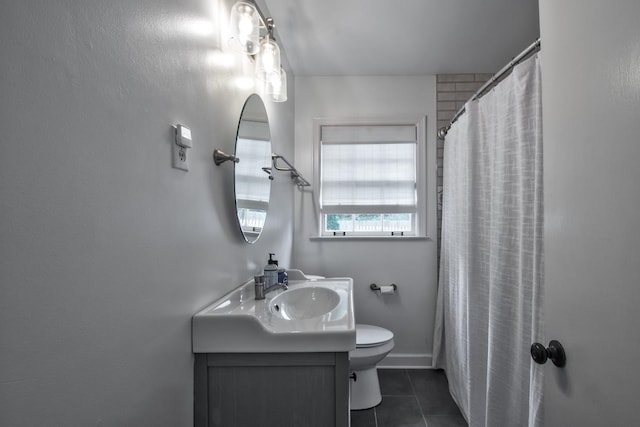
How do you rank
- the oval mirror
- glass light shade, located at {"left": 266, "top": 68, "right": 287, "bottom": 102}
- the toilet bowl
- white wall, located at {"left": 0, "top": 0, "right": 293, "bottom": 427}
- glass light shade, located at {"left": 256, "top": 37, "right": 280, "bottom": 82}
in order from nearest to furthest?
1. white wall, located at {"left": 0, "top": 0, "right": 293, "bottom": 427}
2. the oval mirror
3. glass light shade, located at {"left": 256, "top": 37, "right": 280, "bottom": 82}
4. glass light shade, located at {"left": 266, "top": 68, "right": 287, "bottom": 102}
5. the toilet bowl

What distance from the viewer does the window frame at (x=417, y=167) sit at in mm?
2746

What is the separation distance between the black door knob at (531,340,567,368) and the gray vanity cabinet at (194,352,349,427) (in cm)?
53

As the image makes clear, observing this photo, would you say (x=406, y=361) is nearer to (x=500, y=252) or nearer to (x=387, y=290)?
(x=387, y=290)

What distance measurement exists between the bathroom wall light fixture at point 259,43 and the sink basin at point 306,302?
39.7 inches

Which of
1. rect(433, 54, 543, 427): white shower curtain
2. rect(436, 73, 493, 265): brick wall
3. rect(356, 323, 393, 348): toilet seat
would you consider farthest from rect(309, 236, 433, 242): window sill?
rect(356, 323, 393, 348): toilet seat

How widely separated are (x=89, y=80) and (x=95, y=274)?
35 centimetres

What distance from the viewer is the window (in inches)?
109

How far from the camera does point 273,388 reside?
1059 millimetres

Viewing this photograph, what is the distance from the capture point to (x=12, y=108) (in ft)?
1.51

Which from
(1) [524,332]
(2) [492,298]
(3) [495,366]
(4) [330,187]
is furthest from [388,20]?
(3) [495,366]

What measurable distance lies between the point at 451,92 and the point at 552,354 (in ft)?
8.10

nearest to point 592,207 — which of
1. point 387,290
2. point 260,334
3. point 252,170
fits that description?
point 260,334

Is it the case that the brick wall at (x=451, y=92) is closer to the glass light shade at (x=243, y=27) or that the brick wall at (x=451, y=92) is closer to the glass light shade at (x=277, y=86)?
the glass light shade at (x=277, y=86)

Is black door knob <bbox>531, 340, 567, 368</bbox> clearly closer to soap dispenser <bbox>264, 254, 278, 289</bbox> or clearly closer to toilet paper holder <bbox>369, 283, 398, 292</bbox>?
soap dispenser <bbox>264, 254, 278, 289</bbox>
